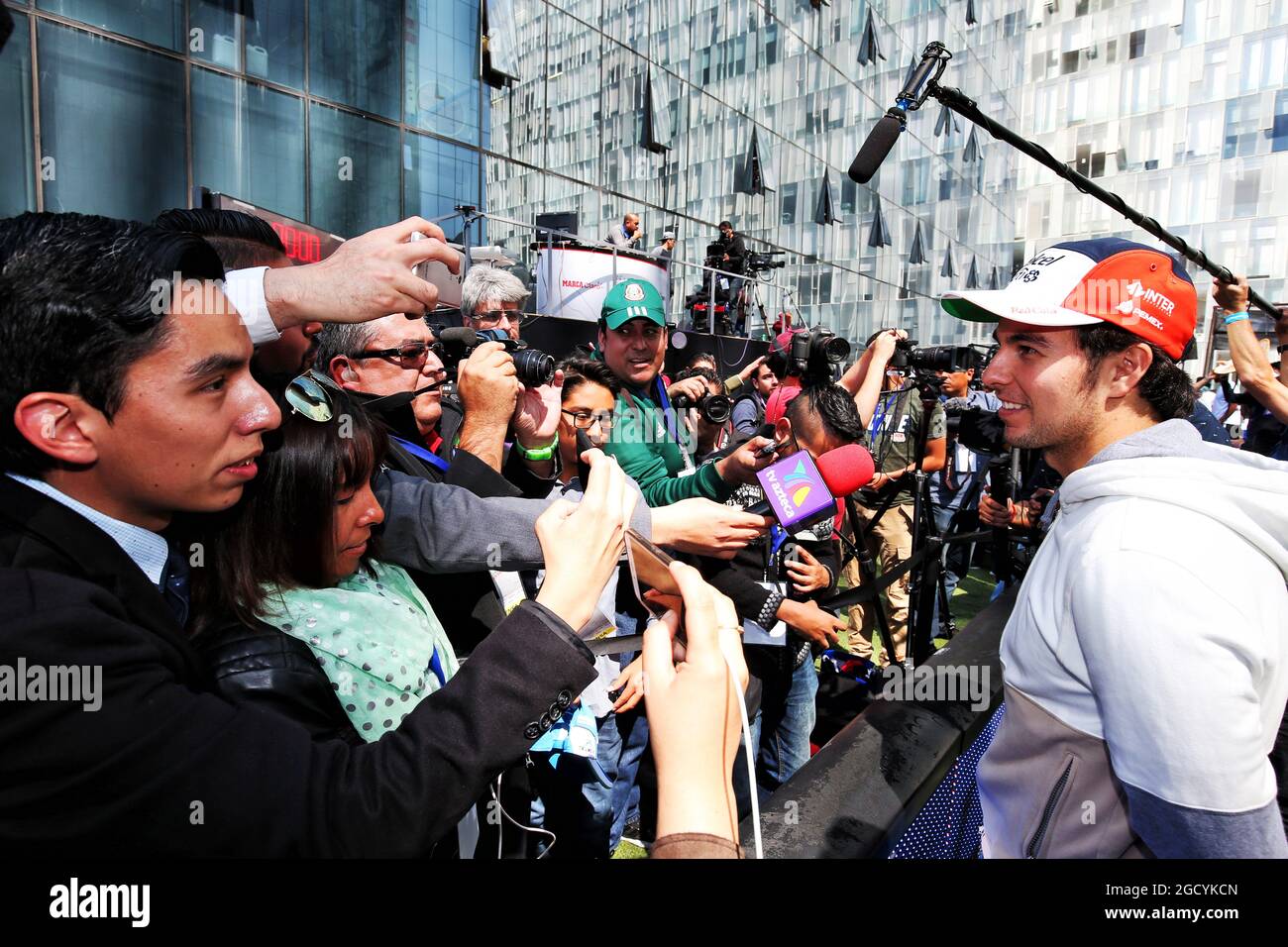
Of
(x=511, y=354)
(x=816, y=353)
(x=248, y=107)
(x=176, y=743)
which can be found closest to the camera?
(x=176, y=743)

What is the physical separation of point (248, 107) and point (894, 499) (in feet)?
34.6

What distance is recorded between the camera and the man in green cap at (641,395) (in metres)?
3.11

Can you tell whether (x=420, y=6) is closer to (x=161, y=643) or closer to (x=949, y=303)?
(x=949, y=303)

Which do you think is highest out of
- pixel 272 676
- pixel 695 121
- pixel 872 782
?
pixel 695 121

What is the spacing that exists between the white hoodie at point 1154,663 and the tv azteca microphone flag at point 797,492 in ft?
2.02

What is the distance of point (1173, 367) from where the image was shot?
175 centimetres

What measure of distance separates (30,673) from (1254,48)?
40.9m

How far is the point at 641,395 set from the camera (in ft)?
11.7

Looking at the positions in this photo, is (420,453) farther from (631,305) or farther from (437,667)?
(631,305)

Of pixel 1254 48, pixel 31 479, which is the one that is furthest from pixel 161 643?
pixel 1254 48

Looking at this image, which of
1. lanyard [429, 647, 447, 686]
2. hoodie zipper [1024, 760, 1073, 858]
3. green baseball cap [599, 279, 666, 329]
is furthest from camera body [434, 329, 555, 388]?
hoodie zipper [1024, 760, 1073, 858]

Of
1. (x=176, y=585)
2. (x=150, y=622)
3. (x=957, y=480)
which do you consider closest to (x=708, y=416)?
(x=176, y=585)

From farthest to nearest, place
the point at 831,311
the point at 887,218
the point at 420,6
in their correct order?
1. the point at 887,218
2. the point at 831,311
3. the point at 420,6
